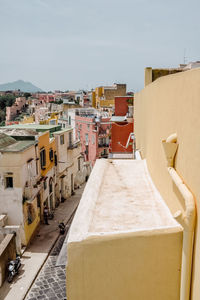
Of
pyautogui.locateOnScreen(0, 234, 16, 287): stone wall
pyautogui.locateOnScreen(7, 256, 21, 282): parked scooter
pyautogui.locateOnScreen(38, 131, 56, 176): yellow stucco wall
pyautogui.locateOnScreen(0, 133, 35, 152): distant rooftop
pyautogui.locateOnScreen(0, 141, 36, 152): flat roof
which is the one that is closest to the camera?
pyautogui.locateOnScreen(0, 234, 16, 287): stone wall

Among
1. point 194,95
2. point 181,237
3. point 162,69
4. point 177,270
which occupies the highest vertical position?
point 162,69

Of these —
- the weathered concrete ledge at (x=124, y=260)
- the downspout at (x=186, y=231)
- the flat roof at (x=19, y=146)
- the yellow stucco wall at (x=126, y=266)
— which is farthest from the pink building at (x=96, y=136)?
the downspout at (x=186, y=231)

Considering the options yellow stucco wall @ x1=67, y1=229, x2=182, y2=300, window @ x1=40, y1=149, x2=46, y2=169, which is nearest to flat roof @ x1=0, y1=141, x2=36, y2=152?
window @ x1=40, y1=149, x2=46, y2=169

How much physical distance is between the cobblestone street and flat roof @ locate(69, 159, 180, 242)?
7.20m

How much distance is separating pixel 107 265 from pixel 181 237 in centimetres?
114

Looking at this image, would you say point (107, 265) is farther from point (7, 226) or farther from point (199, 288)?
point (7, 226)

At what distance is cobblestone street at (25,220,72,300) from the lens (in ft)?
35.9

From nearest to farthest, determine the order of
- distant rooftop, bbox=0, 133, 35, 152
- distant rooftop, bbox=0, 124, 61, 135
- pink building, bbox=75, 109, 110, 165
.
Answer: distant rooftop, bbox=0, 133, 35, 152, distant rooftop, bbox=0, 124, 61, 135, pink building, bbox=75, 109, 110, 165

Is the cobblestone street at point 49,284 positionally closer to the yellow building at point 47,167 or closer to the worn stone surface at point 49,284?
the worn stone surface at point 49,284

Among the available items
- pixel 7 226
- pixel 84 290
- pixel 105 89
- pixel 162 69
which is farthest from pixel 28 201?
pixel 105 89

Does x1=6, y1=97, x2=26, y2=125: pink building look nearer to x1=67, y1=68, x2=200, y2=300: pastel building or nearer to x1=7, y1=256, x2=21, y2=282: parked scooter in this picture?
x1=7, y1=256, x2=21, y2=282: parked scooter

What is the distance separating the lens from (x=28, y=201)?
15.1 m

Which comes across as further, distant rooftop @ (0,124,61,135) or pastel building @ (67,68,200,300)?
distant rooftop @ (0,124,61,135)

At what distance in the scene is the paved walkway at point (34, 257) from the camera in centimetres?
1141
